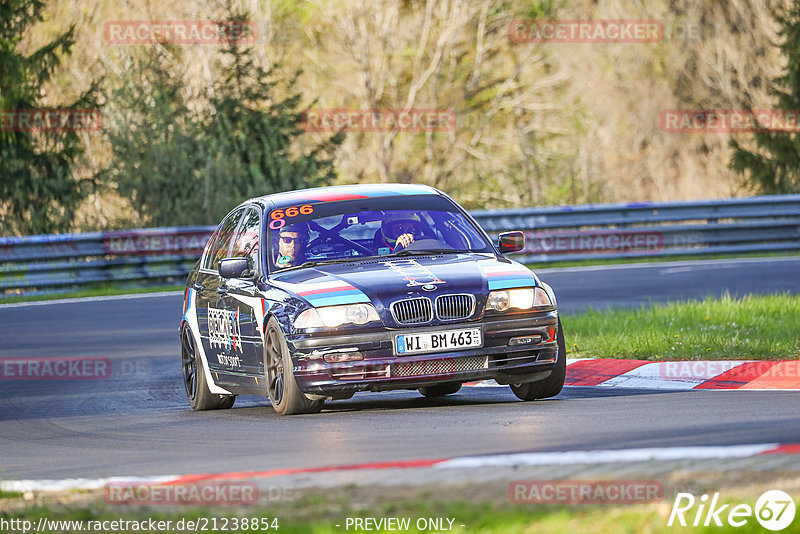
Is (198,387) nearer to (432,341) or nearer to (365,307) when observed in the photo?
(365,307)

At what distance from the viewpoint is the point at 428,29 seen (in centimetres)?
4041

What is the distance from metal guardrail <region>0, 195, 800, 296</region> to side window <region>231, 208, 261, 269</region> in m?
12.5

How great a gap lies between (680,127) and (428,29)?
1168cm

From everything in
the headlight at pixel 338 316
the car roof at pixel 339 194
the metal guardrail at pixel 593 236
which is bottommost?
the metal guardrail at pixel 593 236

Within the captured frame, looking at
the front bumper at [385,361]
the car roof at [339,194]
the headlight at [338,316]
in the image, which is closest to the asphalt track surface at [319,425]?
the front bumper at [385,361]

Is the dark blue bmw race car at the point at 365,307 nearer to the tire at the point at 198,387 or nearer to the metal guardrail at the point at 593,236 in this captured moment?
the tire at the point at 198,387

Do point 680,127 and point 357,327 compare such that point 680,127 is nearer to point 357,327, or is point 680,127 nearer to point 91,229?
point 91,229

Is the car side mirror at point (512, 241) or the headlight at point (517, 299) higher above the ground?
the car side mirror at point (512, 241)

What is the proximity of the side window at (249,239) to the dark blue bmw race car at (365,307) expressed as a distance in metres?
0.02

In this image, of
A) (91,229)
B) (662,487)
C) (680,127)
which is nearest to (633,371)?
(662,487)

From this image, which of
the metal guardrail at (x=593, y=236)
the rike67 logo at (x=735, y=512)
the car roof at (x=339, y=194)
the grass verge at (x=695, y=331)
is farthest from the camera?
the metal guardrail at (x=593, y=236)

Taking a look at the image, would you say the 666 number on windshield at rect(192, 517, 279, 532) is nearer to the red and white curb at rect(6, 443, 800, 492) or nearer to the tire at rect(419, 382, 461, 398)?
the red and white curb at rect(6, 443, 800, 492)

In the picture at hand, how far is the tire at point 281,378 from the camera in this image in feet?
32.0

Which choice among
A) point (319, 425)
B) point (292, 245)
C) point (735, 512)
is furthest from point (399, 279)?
point (735, 512)
